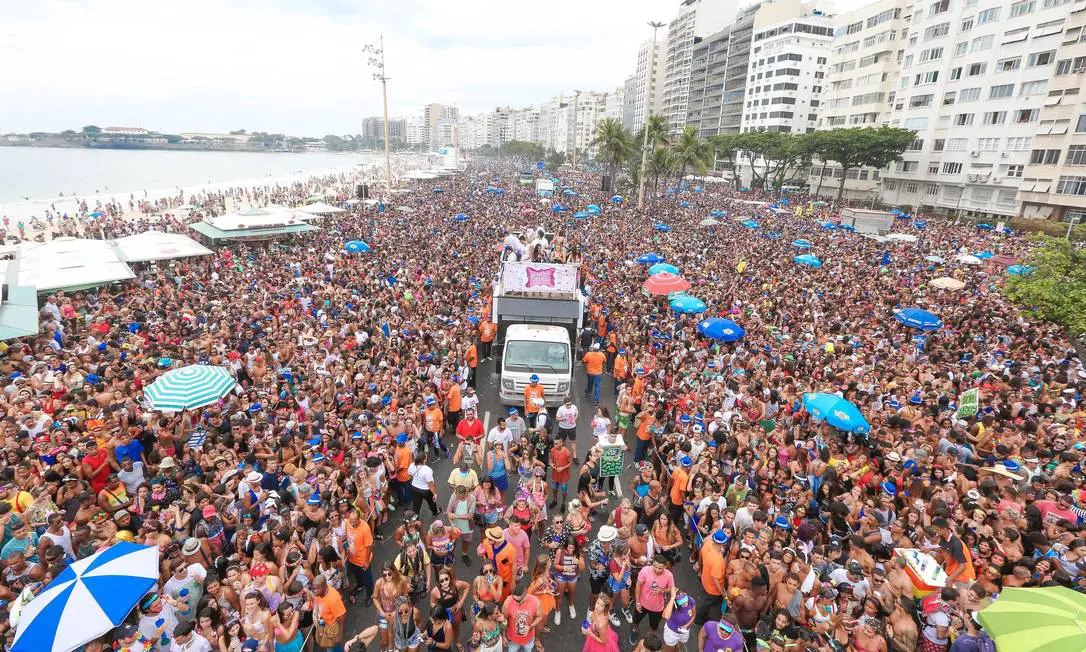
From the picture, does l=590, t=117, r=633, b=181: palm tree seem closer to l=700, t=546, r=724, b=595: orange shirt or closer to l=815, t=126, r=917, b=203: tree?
l=815, t=126, r=917, b=203: tree

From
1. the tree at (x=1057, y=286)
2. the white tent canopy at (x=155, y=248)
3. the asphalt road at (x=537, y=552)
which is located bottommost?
the asphalt road at (x=537, y=552)

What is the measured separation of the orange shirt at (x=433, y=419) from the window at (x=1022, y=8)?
54.4m

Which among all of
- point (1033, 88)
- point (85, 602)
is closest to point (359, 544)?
point (85, 602)

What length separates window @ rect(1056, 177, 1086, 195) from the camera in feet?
111

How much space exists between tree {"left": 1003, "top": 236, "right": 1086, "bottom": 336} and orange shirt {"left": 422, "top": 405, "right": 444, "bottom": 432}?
52.8 ft

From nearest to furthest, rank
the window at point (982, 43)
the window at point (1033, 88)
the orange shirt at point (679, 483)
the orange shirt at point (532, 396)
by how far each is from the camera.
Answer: the orange shirt at point (679, 483)
the orange shirt at point (532, 396)
the window at point (1033, 88)
the window at point (982, 43)

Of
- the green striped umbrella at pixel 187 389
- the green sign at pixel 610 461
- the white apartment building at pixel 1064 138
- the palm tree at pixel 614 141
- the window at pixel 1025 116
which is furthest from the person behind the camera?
the palm tree at pixel 614 141

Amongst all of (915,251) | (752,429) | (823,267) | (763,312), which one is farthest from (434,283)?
(915,251)

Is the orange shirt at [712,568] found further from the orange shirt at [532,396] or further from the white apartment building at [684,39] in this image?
the white apartment building at [684,39]

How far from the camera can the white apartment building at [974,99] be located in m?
38.6

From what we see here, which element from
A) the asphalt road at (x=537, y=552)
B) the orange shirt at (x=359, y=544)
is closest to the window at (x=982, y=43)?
the asphalt road at (x=537, y=552)

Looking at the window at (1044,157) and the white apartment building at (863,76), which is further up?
the white apartment building at (863,76)

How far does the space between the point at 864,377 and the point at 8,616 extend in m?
14.4

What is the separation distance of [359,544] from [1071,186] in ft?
159
